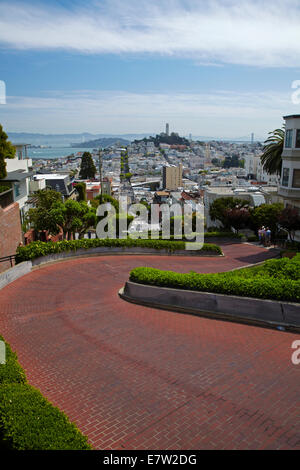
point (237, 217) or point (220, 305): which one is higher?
point (220, 305)

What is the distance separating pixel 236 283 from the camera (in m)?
10.7

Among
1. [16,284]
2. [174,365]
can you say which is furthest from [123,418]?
[16,284]

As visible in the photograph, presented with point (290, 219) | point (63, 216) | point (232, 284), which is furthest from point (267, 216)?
point (232, 284)

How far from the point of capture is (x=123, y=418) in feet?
19.3

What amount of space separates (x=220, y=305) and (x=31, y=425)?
674 cm

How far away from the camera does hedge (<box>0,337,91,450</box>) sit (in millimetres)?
4734

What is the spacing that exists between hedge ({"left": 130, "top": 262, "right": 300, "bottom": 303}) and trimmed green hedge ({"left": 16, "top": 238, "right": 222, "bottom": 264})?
6692 mm

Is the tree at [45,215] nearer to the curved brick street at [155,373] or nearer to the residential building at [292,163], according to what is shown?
the curved brick street at [155,373]

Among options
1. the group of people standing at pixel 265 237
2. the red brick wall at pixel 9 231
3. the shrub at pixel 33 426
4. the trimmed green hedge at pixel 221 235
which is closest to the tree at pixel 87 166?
the trimmed green hedge at pixel 221 235

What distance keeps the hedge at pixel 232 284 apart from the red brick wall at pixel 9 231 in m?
7.32

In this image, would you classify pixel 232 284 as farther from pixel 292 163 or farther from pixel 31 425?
pixel 292 163

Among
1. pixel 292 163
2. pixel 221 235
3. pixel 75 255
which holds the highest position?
pixel 292 163

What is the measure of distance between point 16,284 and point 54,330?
562 cm

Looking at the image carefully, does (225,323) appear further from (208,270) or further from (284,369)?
(208,270)
